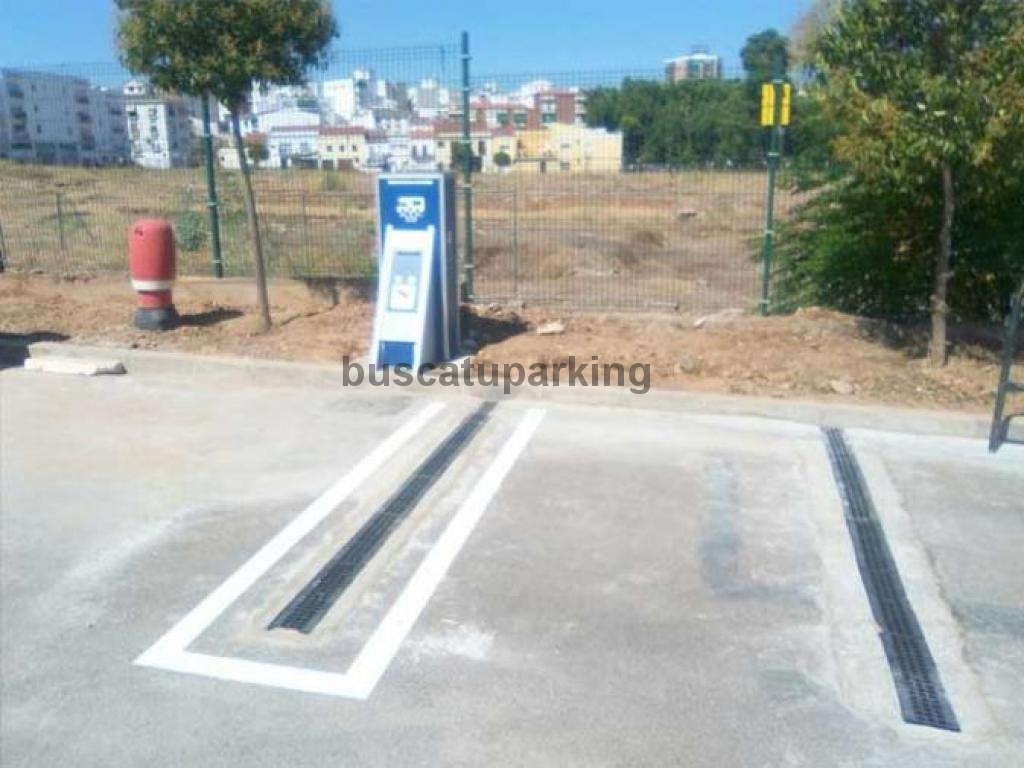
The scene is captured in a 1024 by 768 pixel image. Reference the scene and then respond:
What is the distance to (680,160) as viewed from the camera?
34.1 ft

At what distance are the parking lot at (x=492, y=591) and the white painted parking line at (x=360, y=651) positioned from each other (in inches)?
0.6

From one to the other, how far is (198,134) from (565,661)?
29.2ft

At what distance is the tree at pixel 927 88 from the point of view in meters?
6.71

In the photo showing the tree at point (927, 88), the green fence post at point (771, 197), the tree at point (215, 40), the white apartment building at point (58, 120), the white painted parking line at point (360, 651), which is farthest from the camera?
the white apartment building at point (58, 120)

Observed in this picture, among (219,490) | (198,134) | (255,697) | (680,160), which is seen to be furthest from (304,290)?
(255,697)

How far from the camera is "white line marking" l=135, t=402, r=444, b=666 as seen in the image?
4.07 metres

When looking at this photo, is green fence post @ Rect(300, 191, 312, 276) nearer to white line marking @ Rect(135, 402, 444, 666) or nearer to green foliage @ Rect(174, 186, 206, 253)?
green foliage @ Rect(174, 186, 206, 253)

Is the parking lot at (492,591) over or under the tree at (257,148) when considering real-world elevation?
under

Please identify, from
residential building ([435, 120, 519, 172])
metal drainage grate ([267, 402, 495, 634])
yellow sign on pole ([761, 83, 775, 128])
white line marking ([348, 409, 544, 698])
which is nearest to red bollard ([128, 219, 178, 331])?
residential building ([435, 120, 519, 172])

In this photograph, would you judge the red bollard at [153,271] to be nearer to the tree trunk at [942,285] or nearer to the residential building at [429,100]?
the residential building at [429,100]

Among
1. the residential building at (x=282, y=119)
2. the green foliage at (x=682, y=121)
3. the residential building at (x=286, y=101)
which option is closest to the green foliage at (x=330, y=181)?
the residential building at (x=282, y=119)

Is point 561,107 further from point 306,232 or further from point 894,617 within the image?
point 894,617

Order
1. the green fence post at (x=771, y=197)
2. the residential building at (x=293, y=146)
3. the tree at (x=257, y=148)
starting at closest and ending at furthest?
the green fence post at (x=771, y=197) < the tree at (x=257, y=148) < the residential building at (x=293, y=146)

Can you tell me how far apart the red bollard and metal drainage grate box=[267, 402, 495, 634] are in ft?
14.2
